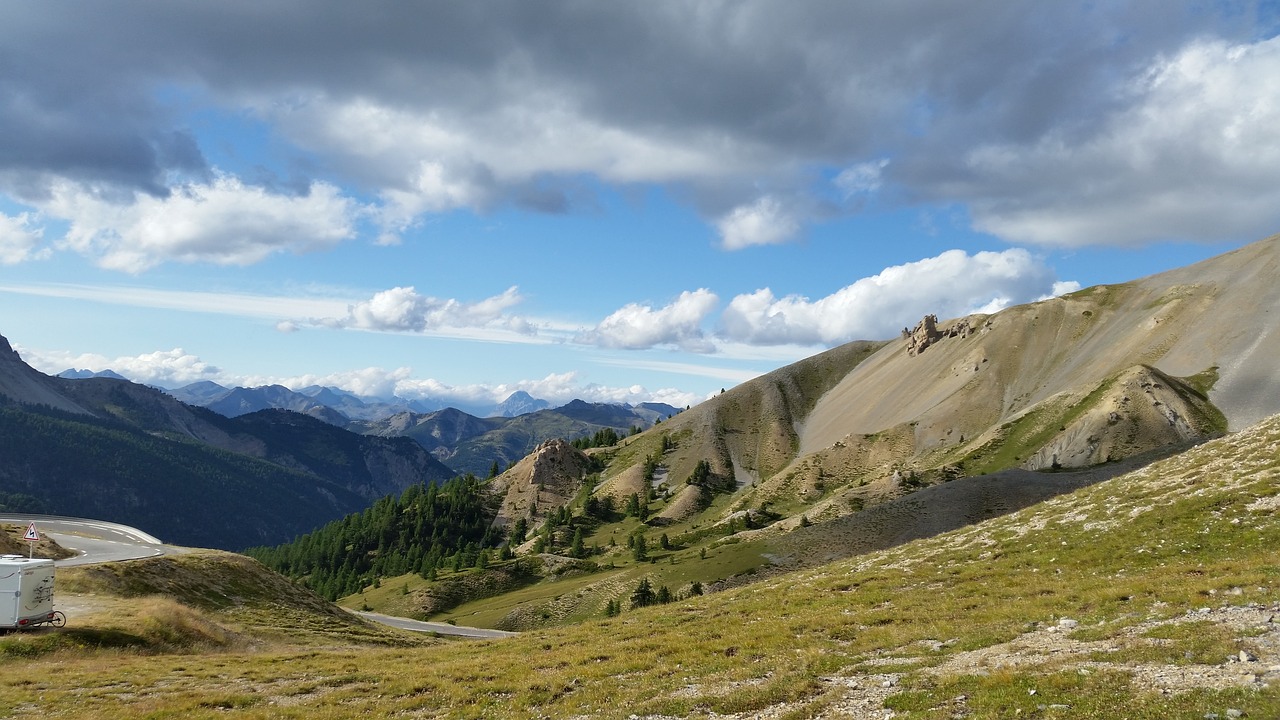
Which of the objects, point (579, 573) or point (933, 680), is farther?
point (579, 573)

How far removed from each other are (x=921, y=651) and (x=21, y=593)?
161ft

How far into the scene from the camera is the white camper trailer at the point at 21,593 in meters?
38.8

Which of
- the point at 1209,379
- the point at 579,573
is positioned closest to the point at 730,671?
the point at 579,573

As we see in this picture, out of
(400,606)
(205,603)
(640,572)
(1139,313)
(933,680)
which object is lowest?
(400,606)

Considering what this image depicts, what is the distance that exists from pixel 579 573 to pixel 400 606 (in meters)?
41.4

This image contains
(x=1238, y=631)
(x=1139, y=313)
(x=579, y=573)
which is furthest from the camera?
(x=1139, y=313)

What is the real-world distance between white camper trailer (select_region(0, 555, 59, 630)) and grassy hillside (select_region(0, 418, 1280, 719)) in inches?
180

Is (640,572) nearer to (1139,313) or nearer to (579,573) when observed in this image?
(579,573)

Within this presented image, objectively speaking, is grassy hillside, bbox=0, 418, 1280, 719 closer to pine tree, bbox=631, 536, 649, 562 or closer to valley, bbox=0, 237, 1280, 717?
valley, bbox=0, 237, 1280, 717

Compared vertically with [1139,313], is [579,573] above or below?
below

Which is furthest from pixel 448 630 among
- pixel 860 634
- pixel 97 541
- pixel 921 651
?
pixel 921 651

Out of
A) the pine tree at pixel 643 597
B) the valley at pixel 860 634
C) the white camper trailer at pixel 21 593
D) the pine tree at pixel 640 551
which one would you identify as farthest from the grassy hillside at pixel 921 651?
the pine tree at pixel 640 551

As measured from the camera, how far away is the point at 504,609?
5037 inches

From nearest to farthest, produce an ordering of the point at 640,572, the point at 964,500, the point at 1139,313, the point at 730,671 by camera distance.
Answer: the point at 730,671, the point at 964,500, the point at 640,572, the point at 1139,313
